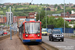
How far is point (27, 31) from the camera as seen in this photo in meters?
25.2

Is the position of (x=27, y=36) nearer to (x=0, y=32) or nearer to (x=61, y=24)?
(x=0, y=32)

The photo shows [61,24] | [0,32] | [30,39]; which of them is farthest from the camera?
[61,24]

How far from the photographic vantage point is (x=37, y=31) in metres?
25.2

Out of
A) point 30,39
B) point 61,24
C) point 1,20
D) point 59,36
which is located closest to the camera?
point 30,39

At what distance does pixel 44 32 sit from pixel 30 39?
35.5m

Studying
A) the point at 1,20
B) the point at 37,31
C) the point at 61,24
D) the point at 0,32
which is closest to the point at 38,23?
the point at 37,31

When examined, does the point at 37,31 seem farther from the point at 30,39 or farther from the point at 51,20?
the point at 51,20

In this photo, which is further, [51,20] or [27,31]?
[51,20]

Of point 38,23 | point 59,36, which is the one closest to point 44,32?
point 59,36

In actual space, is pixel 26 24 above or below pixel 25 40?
above

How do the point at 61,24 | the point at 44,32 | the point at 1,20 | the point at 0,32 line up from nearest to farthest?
the point at 44,32
the point at 0,32
the point at 61,24
the point at 1,20

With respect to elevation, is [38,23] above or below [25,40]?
above

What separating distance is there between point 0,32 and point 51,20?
30015mm

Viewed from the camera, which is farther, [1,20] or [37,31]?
[1,20]
